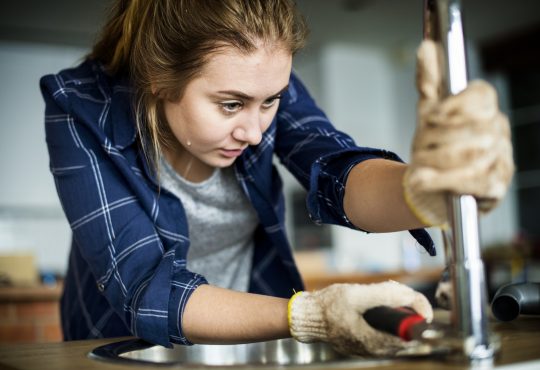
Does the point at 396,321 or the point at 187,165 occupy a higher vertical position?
the point at 187,165

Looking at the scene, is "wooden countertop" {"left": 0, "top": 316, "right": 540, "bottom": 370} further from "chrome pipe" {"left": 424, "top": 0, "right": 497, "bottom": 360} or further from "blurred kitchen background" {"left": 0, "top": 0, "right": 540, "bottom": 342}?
"blurred kitchen background" {"left": 0, "top": 0, "right": 540, "bottom": 342}

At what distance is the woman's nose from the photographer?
3.25ft

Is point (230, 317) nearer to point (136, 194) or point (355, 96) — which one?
point (136, 194)

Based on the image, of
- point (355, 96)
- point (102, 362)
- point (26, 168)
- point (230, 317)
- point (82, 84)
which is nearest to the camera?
point (102, 362)

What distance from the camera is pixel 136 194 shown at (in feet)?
3.38

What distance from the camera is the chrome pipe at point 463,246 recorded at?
0.60 meters

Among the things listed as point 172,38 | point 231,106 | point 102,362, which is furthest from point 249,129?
point 102,362

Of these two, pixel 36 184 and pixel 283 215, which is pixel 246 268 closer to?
pixel 283 215

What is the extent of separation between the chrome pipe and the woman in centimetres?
2

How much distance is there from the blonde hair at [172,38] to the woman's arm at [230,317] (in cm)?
31

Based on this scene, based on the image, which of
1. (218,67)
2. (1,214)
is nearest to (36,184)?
(1,214)

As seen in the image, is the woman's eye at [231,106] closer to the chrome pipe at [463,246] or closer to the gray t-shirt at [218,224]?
the gray t-shirt at [218,224]

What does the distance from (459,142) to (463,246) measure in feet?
0.34

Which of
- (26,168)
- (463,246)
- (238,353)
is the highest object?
(26,168)
